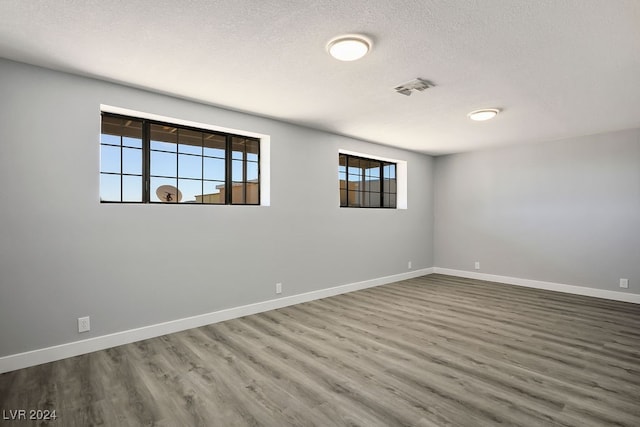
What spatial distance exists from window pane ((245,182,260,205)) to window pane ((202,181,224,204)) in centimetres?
36

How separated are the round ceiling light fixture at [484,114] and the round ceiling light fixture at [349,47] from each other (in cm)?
210

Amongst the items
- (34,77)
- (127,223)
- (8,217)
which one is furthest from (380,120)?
(8,217)

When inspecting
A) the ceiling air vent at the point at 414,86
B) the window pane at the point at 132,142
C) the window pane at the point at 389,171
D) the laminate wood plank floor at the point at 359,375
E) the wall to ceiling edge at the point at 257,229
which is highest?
the ceiling air vent at the point at 414,86

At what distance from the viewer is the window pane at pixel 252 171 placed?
4305 millimetres

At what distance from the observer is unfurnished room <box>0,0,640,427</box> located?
2.13m

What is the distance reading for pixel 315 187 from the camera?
483cm

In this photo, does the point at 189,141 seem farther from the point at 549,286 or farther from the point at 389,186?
the point at 549,286

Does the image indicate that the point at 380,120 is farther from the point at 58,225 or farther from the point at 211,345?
the point at 58,225

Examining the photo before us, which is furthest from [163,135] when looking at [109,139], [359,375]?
[359,375]

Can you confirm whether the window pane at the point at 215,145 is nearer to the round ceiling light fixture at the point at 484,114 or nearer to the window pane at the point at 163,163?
the window pane at the point at 163,163

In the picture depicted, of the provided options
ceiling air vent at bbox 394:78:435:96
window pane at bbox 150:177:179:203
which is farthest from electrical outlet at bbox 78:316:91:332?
ceiling air vent at bbox 394:78:435:96

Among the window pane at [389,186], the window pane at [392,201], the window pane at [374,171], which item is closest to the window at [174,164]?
the window pane at [374,171]

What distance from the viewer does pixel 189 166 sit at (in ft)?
12.3

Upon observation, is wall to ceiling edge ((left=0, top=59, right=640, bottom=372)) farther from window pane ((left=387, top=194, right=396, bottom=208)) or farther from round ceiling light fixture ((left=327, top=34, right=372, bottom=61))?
round ceiling light fixture ((left=327, top=34, right=372, bottom=61))
